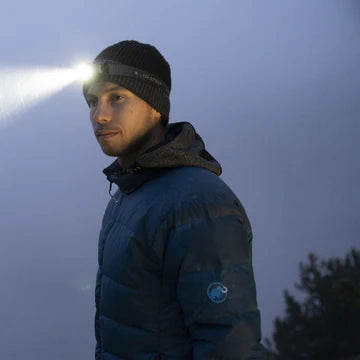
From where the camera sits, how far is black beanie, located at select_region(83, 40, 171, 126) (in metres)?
1.08

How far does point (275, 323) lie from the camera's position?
5.32 m

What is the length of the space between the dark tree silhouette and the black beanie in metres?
4.15

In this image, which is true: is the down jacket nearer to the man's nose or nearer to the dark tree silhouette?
the man's nose

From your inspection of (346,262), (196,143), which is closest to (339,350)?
(346,262)

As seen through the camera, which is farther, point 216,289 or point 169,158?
point 169,158

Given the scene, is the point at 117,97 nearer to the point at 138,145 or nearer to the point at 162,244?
the point at 138,145

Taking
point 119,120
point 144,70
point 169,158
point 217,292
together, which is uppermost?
point 144,70

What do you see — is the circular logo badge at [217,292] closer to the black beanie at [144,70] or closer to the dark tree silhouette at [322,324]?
the black beanie at [144,70]

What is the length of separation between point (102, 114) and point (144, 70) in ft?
0.59

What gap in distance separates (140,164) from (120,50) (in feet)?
1.15

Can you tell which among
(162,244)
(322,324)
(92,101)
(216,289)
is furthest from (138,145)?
(322,324)

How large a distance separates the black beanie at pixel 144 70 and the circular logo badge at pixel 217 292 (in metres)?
0.51

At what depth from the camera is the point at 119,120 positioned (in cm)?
104

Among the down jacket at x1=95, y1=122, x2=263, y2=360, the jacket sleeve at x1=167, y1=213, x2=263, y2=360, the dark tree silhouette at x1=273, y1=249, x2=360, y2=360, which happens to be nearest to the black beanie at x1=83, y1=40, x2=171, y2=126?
the down jacket at x1=95, y1=122, x2=263, y2=360
